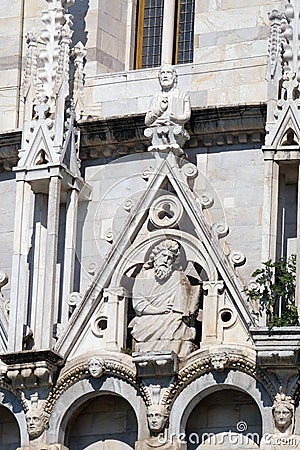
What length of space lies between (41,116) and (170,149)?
1242 millimetres

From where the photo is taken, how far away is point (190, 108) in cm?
2289

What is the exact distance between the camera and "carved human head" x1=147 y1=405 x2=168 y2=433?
72.1 ft

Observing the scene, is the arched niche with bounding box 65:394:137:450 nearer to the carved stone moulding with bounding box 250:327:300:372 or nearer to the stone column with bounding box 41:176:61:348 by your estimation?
the stone column with bounding box 41:176:61:348

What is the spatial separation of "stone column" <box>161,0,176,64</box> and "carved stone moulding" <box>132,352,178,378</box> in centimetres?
308

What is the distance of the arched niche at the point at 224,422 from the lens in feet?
72.3

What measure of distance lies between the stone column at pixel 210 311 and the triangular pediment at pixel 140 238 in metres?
0.23

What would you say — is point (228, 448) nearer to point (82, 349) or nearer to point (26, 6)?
point (82, 349)

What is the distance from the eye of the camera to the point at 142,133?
23.2 metres

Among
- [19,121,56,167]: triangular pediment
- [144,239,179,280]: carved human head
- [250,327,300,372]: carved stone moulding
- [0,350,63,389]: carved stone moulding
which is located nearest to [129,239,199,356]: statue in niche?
[144,239,179,280]: carved human head

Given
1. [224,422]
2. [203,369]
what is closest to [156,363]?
[203,369]

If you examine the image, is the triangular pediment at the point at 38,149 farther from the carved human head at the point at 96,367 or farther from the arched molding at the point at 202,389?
the arched molding at the point at 202,389

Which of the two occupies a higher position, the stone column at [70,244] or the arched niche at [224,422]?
the stone column at [70,244]

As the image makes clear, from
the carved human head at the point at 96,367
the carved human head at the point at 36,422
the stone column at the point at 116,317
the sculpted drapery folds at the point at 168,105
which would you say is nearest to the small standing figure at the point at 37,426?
the carved human head at the point at 36,422

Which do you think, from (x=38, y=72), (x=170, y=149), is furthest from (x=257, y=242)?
(x=38, y=72)
